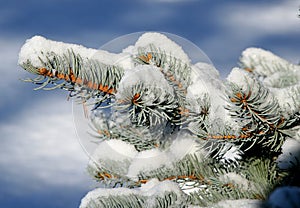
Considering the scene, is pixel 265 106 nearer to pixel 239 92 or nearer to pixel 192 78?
pixel 239 92

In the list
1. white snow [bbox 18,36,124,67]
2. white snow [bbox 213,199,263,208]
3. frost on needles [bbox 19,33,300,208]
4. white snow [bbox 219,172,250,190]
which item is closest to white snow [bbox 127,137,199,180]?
frost on needles [bbox 19,33,300,208]

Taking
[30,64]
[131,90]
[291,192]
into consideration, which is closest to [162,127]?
[131,90]

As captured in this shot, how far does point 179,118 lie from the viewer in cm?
162

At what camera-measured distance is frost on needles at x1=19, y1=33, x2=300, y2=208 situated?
1452mm

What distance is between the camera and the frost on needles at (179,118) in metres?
1.45

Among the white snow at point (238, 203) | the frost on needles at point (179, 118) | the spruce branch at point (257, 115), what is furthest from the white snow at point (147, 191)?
the spruce branch at point (257, 115)

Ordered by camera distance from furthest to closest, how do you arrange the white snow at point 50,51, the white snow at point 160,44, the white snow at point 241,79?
the white snow at point 160,44, the white snow at point 50,51, the white snow at point 241,79

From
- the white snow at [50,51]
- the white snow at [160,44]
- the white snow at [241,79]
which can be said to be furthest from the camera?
the white snow at [160,44]

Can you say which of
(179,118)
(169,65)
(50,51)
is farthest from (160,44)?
(50,51)

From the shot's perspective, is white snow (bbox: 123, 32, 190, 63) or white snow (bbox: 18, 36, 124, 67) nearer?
white snow (bbox: 18, 36, 124, 67)

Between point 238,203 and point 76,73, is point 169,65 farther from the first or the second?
point 238,203

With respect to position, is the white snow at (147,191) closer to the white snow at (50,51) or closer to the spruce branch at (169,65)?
the spruce branch at (169,65)

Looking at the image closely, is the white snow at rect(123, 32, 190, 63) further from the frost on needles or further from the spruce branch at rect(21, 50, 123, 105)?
the spruce branch at rect(21, 50, 123, 105)

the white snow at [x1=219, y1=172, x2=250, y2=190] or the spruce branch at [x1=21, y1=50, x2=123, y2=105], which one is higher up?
the spruce branch at [x1=21, y1=50, x2=123, y2=105]
